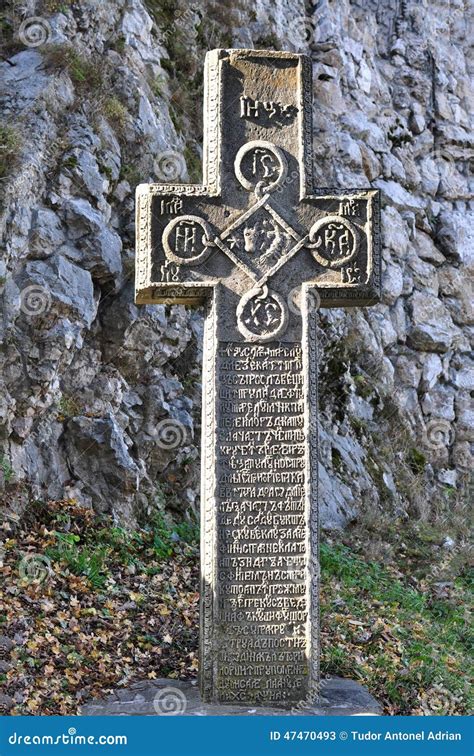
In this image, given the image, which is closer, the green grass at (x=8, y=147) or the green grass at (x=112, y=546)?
the green grass at (x=112, y=546)

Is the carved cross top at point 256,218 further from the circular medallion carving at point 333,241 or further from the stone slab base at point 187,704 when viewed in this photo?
the stone slab base at point 187,704

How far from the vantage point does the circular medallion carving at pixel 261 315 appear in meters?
5.23

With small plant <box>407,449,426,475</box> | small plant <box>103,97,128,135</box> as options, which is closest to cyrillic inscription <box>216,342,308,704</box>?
small plant <box>103,97,128,135</box>

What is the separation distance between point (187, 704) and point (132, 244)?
Result: 4.85 m

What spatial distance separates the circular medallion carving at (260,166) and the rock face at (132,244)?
253cm

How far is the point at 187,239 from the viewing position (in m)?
5.31

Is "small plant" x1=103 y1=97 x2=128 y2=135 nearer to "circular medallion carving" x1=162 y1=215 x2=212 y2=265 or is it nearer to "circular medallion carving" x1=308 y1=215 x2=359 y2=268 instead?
"circular medallion carving" x1=162 y1=215 x2=212 y2=265

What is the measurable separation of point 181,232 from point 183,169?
175 inches

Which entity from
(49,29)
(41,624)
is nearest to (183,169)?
(49,29)

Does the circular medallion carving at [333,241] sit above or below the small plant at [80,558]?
above

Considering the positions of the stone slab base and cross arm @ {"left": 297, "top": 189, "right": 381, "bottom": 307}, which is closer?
the stone slab base

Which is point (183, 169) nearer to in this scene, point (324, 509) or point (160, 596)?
point (324, 509)

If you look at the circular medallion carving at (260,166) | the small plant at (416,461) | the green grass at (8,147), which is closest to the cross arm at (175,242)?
the circular medallion carving at (260,166)

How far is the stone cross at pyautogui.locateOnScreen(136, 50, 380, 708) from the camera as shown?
497 cm
